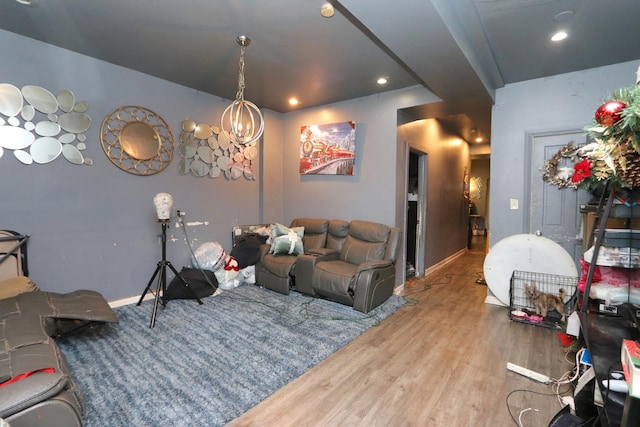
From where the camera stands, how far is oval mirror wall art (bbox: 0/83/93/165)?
2.57 meters

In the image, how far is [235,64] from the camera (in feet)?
10.0

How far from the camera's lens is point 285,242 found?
13.0 feet

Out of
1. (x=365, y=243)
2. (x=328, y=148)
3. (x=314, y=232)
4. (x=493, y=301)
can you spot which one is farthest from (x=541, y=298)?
(x=328, y=148)

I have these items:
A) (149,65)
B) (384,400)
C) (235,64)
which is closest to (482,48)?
(235,64)

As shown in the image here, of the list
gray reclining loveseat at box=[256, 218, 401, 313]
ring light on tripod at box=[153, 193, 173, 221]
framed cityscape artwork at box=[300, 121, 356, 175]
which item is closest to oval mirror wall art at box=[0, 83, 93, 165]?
ring light on tripod at box=[153, 193, 173, 221]

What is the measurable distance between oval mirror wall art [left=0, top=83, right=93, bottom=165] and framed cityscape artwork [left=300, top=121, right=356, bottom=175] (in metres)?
2.64

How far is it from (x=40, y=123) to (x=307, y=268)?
298 centimetres

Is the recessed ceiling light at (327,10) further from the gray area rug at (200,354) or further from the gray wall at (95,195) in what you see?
the gray area rug at (200,354)

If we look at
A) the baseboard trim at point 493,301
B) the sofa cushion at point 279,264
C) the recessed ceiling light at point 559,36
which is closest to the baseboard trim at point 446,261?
the baseboard trim at point 493,301

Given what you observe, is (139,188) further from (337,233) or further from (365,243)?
(365,243)

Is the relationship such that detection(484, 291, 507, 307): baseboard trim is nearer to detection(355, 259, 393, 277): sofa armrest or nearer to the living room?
the living room

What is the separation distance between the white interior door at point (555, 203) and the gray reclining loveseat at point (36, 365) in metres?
4.19

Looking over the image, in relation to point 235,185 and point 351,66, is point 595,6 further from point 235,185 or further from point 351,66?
point 235,185

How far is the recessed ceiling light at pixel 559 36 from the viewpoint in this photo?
2.35 meters
